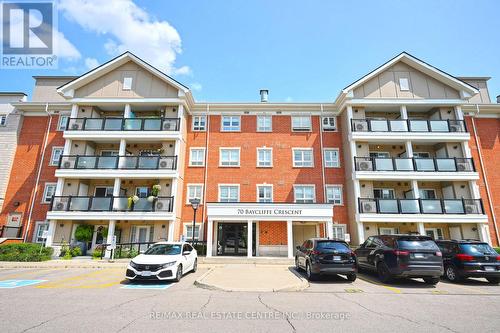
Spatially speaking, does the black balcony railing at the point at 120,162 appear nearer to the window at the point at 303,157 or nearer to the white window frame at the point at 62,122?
the white window frame at the point at 62,122

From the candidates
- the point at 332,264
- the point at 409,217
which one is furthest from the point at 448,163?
the point at 332,264

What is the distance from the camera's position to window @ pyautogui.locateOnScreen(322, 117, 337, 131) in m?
22.6

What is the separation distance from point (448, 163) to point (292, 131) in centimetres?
1228

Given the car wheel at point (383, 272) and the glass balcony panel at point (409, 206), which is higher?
the glass balcony panel at point (409, 206)

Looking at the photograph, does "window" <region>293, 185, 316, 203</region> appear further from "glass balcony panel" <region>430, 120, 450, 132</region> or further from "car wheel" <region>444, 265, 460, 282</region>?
"glass balcony panel" <region>430, 120, 450, 132</region>

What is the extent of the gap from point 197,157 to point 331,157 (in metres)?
11.5

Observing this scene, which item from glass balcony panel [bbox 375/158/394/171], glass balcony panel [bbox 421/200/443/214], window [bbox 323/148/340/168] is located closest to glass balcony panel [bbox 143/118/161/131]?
window [bbox 323/148/340/168]

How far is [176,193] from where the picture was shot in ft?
63.8

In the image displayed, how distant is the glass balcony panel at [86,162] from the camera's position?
780 inches

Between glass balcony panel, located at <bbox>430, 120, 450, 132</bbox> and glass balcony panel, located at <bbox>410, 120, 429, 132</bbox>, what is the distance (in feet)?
1.74

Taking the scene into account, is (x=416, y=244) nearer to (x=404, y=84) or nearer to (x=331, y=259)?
(x=331, y=259)

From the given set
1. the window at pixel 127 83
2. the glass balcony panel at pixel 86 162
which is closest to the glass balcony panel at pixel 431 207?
the window at pixel 127 83

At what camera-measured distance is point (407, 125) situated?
20.5 m

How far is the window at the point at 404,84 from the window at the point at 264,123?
11153mm
